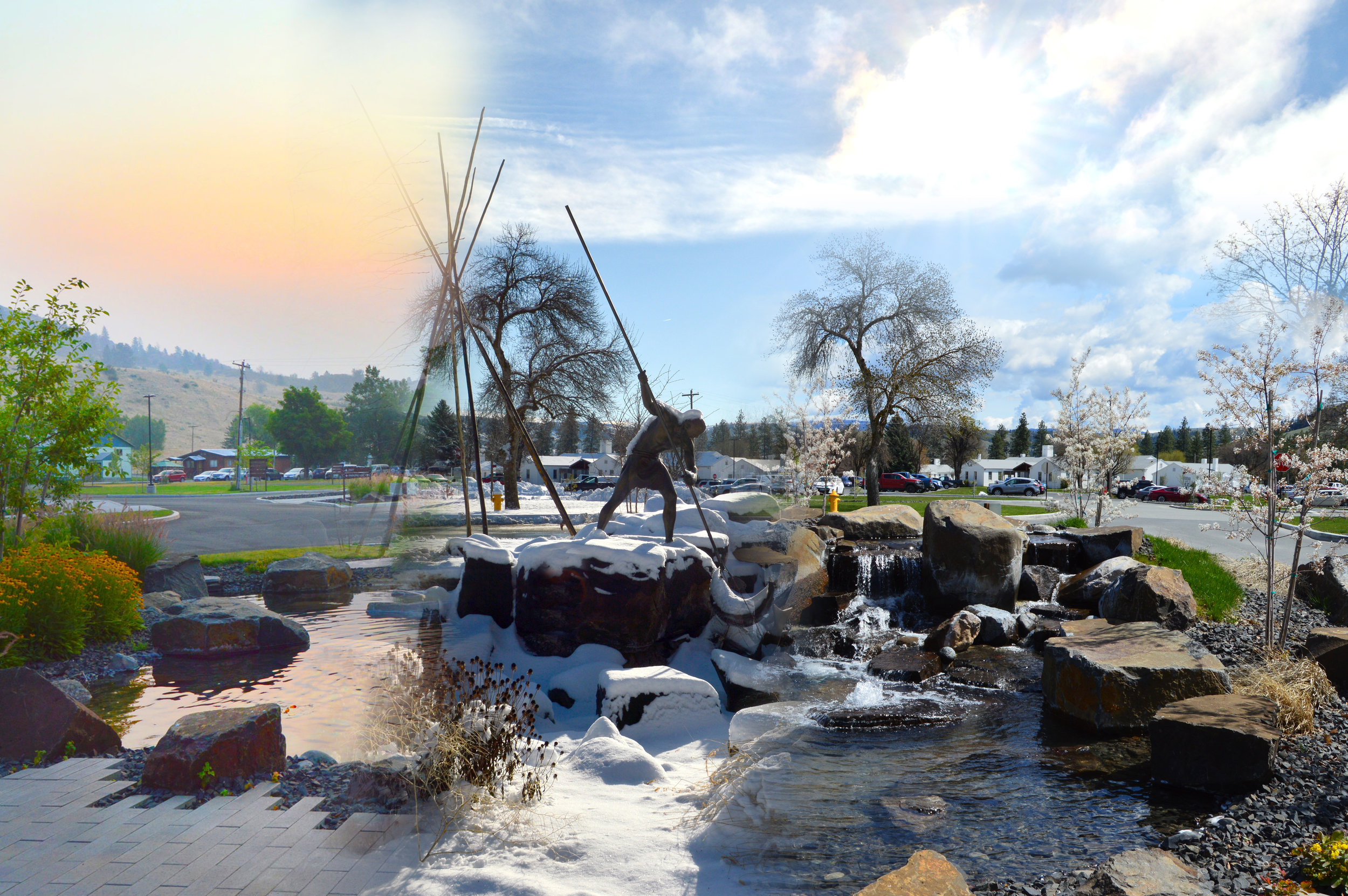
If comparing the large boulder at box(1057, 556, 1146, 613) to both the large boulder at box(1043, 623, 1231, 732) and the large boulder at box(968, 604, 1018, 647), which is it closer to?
the large boulder at box(968, 604, 1018, 647)

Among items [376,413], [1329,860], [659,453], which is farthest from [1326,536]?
[376,413]

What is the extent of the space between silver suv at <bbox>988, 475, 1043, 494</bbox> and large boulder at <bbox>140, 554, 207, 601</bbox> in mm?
41332

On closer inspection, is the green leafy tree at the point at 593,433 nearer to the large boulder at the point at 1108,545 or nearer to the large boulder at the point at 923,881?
the large boulder at the point at 923,881

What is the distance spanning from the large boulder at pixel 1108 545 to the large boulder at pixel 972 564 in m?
3.11

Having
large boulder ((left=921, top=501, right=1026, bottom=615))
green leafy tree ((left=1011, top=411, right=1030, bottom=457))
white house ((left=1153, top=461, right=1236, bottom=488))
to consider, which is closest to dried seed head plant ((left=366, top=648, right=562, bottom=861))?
large boulder ((left=921, top=501, right=1026, bottom=615))

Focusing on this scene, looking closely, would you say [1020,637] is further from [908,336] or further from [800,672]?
[908,336]

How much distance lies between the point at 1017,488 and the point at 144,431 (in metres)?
44.6

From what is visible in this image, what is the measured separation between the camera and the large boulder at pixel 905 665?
27.1ft

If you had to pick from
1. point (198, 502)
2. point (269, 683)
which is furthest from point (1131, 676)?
point (198, 502)

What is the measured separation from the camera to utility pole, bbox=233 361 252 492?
331 centimetres

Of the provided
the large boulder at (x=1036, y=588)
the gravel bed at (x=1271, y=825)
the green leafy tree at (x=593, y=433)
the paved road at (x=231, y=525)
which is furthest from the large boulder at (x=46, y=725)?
the large boulder at (x=1036, y=588)

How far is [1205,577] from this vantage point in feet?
38.0

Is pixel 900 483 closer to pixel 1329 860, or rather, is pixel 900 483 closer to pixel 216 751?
pixel 1329 860

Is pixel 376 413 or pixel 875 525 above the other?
pixel 376 413
